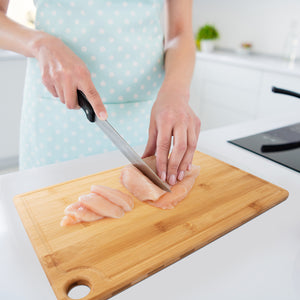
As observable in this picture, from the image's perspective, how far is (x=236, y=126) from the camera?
4.02ft

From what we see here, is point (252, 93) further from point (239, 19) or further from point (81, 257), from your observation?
point (81, 257)

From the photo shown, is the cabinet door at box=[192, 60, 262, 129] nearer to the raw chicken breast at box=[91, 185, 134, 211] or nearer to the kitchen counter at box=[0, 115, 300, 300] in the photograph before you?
the kitchen counter at box=[0, 115, 300, 300]

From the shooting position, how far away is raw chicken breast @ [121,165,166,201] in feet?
2.32

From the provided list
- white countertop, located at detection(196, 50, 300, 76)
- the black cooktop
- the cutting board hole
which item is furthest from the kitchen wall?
the cutting board hole

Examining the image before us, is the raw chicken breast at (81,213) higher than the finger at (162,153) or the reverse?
the reverse

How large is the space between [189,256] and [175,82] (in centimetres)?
56

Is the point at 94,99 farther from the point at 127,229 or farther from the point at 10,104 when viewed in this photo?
the point at 10,104

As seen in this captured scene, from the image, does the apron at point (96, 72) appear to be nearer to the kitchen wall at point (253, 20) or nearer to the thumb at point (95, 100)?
the thumb at point (95, 100)

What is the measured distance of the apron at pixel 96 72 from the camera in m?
0.97

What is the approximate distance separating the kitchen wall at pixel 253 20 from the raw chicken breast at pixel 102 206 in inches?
103

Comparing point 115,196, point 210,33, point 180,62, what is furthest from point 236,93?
point 115,196

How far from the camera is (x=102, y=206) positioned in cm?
65

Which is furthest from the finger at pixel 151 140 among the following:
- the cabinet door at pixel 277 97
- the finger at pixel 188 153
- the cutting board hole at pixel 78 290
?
the cabinet door at pixel 277 97

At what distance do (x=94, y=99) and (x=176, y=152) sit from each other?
238 millimetres
